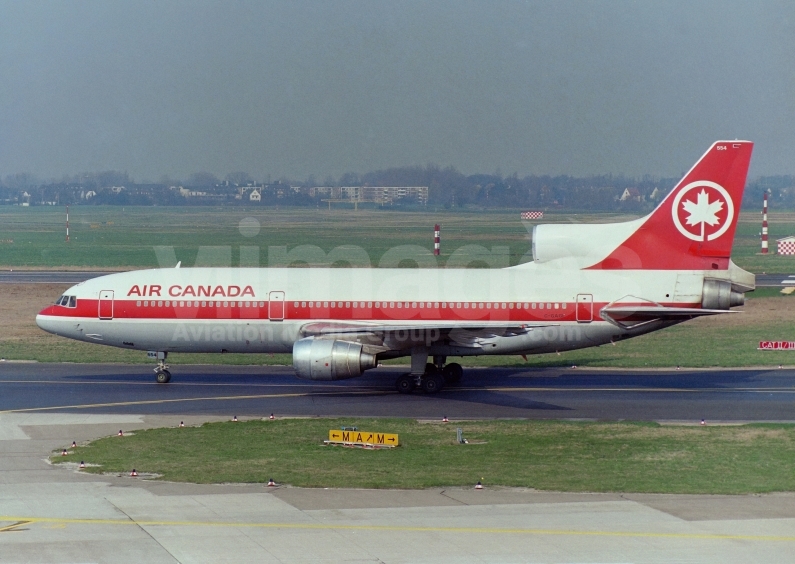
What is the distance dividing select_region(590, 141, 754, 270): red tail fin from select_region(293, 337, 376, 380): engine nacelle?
420 inches

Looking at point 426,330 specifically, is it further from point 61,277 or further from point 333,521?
point 61,277

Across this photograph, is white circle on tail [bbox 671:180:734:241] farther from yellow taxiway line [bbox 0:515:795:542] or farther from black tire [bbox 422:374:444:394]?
yellow taxiway line [bbox 0:515:795:542]

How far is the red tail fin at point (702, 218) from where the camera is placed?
119 ft

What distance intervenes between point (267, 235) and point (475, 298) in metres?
80.6

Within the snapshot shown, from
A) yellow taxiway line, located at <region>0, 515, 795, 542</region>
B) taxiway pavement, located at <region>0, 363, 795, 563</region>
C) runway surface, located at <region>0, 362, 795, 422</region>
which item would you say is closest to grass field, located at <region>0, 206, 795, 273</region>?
runway surface, located at <region>0, 362, 795, 422</region>

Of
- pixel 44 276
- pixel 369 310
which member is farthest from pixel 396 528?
pixel 44 276

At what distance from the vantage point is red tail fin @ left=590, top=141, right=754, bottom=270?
3634 centimetres

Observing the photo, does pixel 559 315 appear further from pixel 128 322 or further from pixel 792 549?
pixel 792 549

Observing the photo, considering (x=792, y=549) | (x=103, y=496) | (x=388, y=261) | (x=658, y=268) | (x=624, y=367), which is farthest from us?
(x=388, y=261)

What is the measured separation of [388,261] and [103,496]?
5886cm

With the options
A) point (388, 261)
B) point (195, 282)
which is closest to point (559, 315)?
point (195, 282)

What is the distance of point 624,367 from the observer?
140 feet

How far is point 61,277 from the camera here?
78875 millimetres

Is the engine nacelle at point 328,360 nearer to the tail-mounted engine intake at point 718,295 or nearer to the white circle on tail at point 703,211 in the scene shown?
the tail-mounted engine intake at point 718,295
